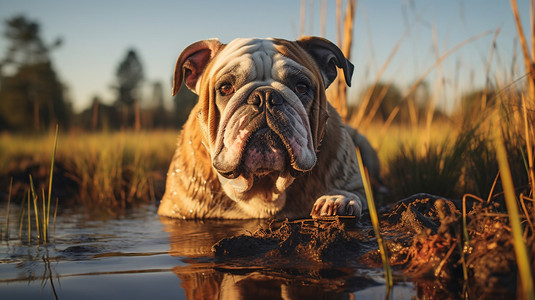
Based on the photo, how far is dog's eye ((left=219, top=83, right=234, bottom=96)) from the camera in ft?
10.9

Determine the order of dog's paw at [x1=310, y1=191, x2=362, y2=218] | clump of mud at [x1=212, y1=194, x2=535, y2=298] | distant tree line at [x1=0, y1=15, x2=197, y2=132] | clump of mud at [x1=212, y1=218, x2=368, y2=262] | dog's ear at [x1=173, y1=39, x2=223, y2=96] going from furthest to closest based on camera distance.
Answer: distant tree line at [x1=0, y1=15, x2=197, y2=132] < dog's ear at [x1=173, y1=39, x2=223, y2=96] < dog's paw at [x1=310, y1=191, x2=362, y2=218] < clump of mud at [x1=212, y1=218, x2=368, y2=262] < clump of mud at [x1=212, y1=194, x2=535, y2=298]

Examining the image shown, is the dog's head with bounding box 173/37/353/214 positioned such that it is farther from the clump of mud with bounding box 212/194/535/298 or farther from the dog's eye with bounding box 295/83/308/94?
the clump of mud with bounding box 212/194/535/298

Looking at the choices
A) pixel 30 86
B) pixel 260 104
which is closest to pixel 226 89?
pixel 260 104

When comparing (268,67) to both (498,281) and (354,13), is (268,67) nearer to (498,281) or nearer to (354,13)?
(498,281)

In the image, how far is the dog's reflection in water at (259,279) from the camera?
171 cm

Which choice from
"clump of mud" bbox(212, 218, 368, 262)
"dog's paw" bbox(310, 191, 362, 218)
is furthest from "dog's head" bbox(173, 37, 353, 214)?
"clump of mud" bbox(212, 218, 368, 262)

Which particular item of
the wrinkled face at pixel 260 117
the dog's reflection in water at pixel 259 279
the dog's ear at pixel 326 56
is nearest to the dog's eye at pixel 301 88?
the wrinkled face at pixel 260 117

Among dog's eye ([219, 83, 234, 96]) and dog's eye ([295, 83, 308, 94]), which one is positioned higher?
dog's eye ([295, 83, 308, 94])

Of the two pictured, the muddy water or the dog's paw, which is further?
the dog's paw

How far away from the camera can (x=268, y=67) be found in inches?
130

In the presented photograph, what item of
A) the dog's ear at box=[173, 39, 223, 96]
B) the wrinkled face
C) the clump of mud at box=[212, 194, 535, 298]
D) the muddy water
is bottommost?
the muddy water

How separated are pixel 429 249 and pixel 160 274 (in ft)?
3.74

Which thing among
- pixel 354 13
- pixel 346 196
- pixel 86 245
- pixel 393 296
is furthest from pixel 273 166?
pixel 354 13

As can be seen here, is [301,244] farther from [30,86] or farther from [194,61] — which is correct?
[30,86]
